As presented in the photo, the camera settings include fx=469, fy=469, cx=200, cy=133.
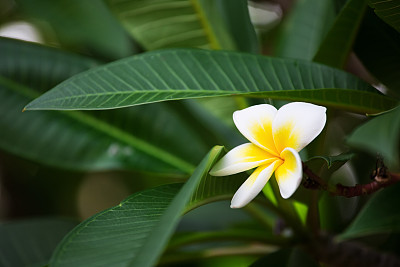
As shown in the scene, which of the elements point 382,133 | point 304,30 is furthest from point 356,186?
point 304,30

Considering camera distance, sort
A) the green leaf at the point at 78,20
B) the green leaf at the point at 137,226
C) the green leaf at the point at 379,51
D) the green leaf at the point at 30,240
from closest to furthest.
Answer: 1. the green leaf at the point at 137,226
2. the green leaf at the point at 379,51
3. the green leaf at the point at 30,240
4. the green leaf at the point at 78,20

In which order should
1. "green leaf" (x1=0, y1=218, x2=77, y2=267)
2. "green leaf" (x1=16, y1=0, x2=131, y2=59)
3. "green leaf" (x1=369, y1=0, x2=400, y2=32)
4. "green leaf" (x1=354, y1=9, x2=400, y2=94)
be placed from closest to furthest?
"green leaf" (x1=369, y1=0, x2=400, y2=32), "green leaf" (x1=354, y1=9, x2=400, y2=94), "green leaf" (x1=0, y1=218, x2=77, y2=267), "green leaf" (x1=16, y1=0, x2=131, y2=59)

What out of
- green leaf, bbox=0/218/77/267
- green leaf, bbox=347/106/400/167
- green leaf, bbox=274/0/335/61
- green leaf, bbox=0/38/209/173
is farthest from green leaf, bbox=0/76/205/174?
green leaf, bbox=347/106/400/167

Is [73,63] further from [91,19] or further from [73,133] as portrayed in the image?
[91,19]

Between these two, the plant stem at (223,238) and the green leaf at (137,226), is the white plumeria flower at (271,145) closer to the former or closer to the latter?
the green leaf at (137,226)

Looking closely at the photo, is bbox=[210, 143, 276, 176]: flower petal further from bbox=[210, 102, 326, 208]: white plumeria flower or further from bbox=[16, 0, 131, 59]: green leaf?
bbox=[16, 0, 131, 59]: green leaf

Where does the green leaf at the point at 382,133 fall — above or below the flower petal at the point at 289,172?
below

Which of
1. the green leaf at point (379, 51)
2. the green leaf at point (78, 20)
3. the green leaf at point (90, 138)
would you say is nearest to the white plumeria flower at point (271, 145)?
the green leaf at point (379, 51)
